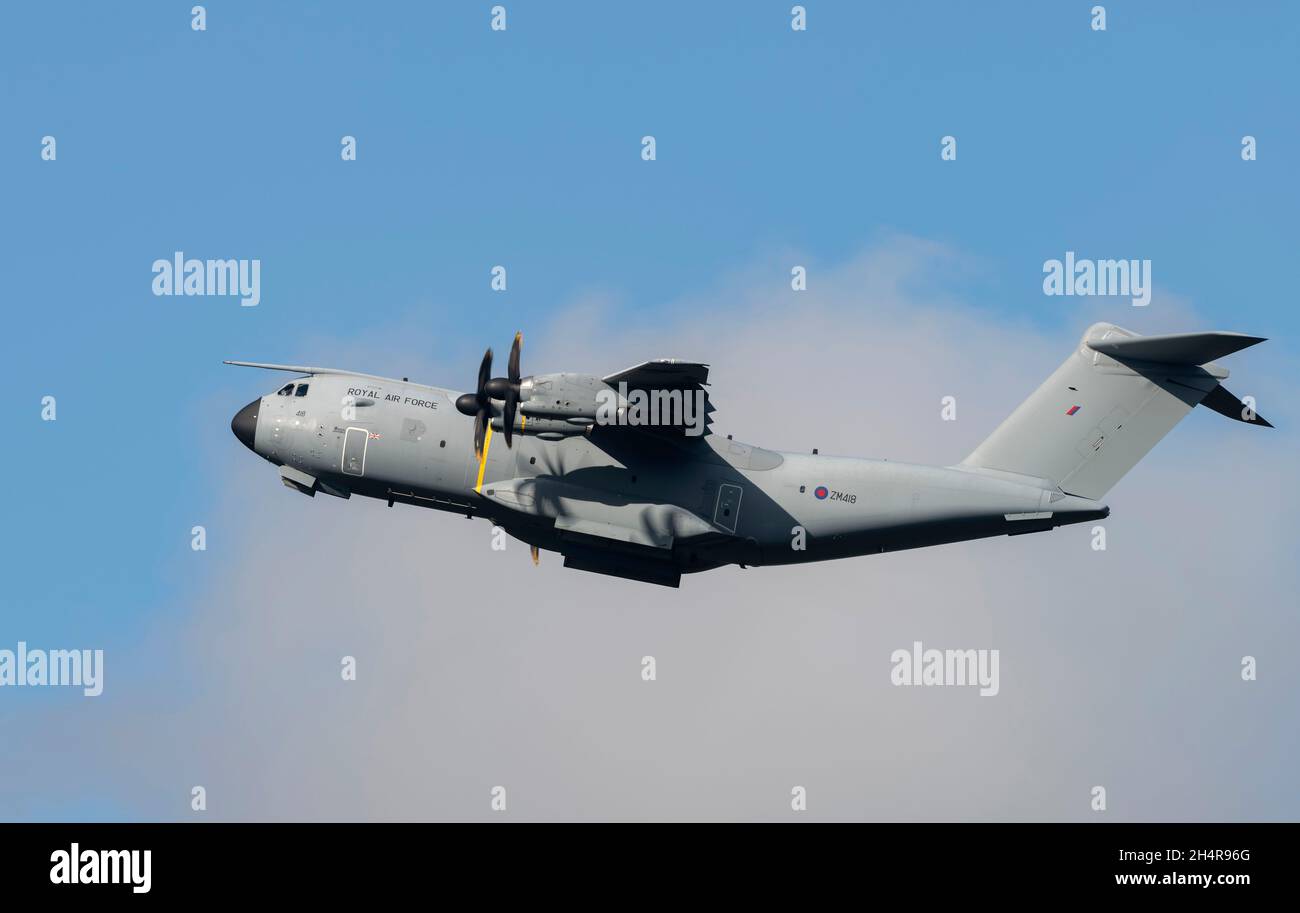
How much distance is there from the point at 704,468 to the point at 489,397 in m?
4.01

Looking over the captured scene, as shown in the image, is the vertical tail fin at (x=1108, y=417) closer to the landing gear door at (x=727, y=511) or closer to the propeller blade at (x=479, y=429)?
the landing gear door at (x=727, y=511)

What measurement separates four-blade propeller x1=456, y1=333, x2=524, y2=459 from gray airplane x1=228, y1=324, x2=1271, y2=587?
24 millimetres

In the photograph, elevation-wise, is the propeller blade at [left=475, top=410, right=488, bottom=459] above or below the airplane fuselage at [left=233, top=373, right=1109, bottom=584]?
above

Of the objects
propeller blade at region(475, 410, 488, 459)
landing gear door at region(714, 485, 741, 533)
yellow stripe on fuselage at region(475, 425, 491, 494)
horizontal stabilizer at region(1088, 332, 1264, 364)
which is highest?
horizontal stabilizer at region(1088, 332, 1264, 364)

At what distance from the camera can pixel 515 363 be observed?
33219 millimetres

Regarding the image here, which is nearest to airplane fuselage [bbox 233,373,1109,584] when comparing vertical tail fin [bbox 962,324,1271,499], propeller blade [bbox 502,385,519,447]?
vertical tail fin [bbox 962,324,1271,499]

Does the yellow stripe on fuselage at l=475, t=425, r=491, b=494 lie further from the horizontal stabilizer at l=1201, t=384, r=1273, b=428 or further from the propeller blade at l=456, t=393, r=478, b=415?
the horizontal stabilizer at l=1201, t=384, r=1273, b=428

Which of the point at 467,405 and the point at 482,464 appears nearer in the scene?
the point at 467,405

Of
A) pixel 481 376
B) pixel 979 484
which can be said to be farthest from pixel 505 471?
pixel 979 484

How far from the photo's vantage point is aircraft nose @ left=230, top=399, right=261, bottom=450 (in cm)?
3625

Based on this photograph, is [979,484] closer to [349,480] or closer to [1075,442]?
[1075,442]

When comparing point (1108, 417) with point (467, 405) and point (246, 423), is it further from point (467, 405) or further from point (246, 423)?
point (246, 423)

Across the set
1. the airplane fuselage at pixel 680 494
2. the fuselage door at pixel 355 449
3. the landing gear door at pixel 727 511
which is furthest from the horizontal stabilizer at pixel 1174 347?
the fuselage door at pixel 355 449

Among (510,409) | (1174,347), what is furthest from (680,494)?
(1174,347)
